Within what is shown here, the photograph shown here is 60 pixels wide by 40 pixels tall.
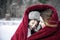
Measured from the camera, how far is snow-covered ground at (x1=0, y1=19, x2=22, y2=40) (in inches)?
53.0

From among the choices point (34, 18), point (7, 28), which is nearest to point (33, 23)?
point (34, 18)

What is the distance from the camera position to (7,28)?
1.36m

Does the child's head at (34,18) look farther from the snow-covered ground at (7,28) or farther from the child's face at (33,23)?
the snow-covered ground at (7,28)

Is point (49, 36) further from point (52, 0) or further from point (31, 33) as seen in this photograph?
point (52, 0)

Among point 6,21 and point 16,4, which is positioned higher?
point 16,4

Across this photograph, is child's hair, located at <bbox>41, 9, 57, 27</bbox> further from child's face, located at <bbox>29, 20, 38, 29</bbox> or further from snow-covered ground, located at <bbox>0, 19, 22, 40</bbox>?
snow-covered ground, located at <bbox>0, 19, 22, 40</bbox>

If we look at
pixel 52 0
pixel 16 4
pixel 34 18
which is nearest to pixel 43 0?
pixel 52 0

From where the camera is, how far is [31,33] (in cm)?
106

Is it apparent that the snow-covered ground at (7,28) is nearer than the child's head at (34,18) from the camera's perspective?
No

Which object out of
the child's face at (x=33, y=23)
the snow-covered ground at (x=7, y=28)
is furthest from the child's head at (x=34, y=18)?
the snow-covered ground at (x=7, y=28)

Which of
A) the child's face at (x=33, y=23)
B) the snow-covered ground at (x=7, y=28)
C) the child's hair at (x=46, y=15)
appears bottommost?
the snow-covered ground at (x=7, y=28)

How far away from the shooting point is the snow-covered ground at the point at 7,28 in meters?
1.35

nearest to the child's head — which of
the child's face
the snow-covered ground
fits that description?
the child's face

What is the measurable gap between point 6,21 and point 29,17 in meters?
0.35
